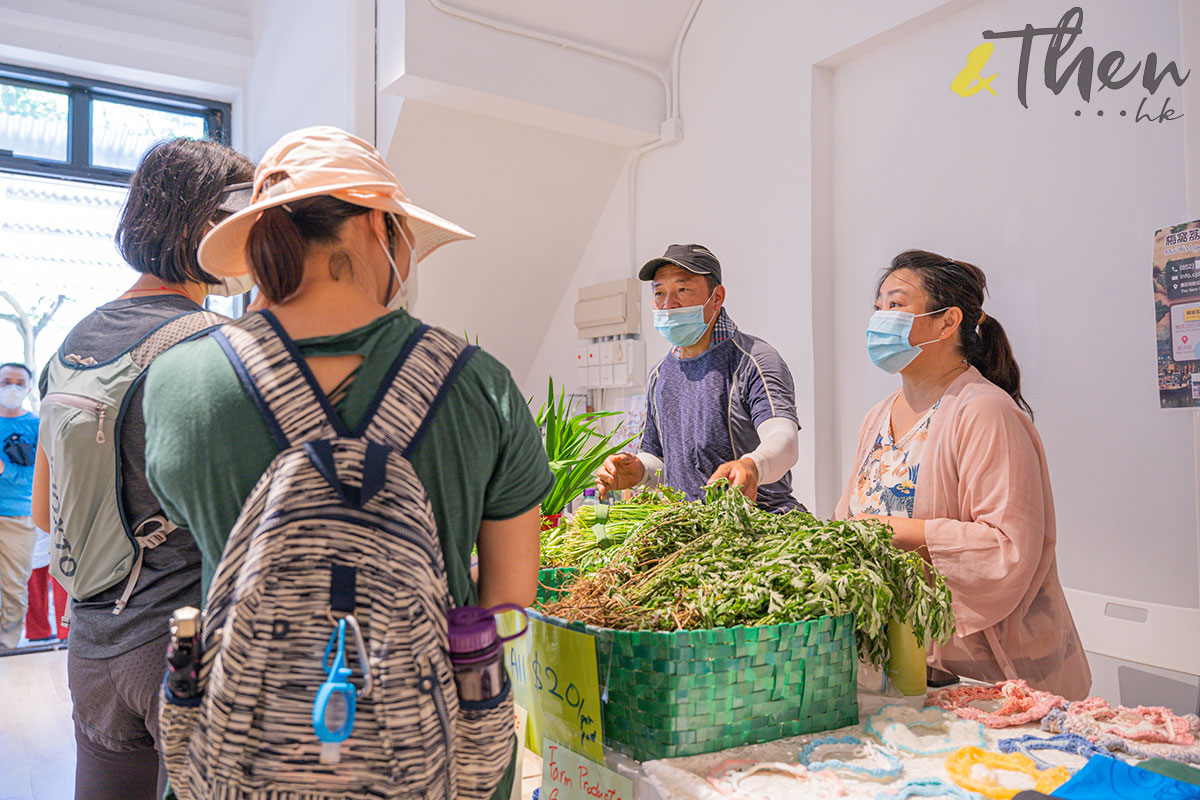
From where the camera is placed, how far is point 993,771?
0.86 m

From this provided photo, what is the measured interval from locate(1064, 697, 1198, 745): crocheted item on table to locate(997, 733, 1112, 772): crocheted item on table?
2 centimetres

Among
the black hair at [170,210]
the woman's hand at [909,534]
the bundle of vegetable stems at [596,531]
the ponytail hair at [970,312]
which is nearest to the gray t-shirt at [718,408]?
the ponytail hair at [970,312]

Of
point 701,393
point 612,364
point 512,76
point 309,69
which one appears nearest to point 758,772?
point 701,393

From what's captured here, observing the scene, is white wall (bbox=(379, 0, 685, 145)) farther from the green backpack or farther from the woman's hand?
the woman's hand

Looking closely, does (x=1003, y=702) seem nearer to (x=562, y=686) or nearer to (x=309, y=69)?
(x=562, y=686)

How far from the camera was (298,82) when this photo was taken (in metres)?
4.31

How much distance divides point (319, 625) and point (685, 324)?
1.76m

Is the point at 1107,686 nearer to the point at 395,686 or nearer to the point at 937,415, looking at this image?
the point at 937,415

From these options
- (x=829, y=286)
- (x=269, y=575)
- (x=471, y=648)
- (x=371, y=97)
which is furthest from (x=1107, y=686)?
(x=371, y=97)

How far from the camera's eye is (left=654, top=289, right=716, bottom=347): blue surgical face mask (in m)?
2.38

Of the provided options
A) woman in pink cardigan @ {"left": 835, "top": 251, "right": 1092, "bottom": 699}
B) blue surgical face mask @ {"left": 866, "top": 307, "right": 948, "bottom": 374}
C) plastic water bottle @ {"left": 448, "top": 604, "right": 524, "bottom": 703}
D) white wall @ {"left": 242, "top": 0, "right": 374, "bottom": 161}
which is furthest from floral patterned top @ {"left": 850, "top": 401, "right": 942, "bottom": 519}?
white wall @ {"left": 242, "top": 0, "right": 374, "bottom": 161}

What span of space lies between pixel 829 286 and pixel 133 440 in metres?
2.61

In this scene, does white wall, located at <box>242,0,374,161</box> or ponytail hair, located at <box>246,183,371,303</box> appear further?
white wall, located at <box>242,0,374,161</box>

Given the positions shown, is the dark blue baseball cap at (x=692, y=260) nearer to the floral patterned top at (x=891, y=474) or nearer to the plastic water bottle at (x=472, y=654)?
the floral patterned top at (x=891, y=474)
